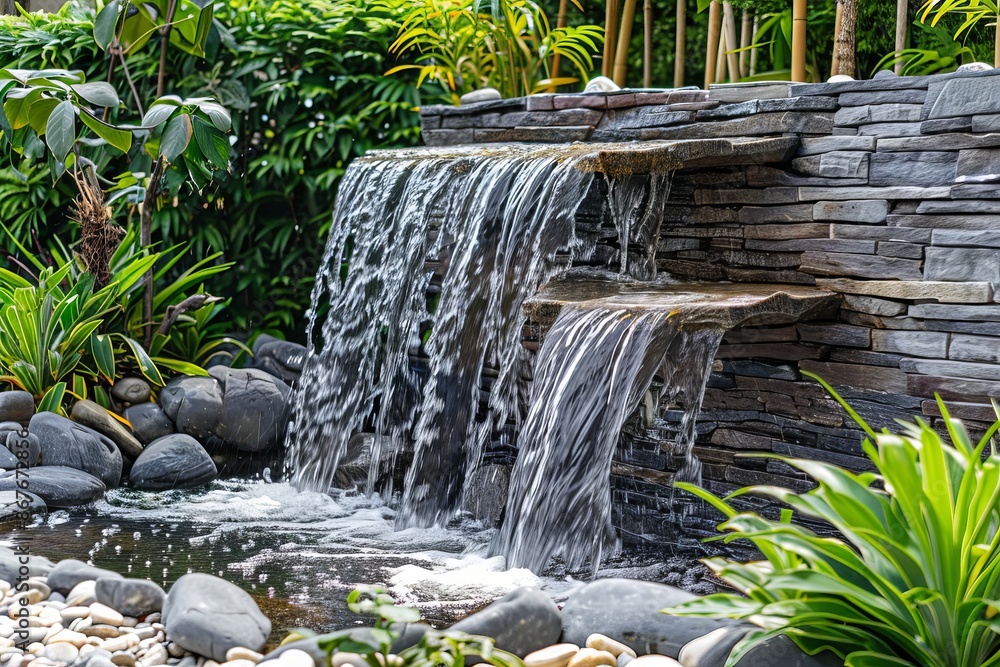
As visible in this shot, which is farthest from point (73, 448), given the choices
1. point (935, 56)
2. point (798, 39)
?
point (935, 56)

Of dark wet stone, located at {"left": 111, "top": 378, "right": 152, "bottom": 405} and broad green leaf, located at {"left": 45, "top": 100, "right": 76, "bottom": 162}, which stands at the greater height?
broad green leaf, located at {"left": 45, "top": 100, "right": 76, "bottom": 162}

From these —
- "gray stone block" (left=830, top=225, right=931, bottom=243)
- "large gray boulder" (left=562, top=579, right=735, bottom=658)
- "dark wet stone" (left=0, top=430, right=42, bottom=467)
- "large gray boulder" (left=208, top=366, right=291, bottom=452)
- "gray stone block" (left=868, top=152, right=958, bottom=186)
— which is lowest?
"large gray boulder" (left=562, top=579, right=735, bottom=658)

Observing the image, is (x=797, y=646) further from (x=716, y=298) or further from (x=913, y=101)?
(x=913, y=101)

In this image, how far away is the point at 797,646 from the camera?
2.12m

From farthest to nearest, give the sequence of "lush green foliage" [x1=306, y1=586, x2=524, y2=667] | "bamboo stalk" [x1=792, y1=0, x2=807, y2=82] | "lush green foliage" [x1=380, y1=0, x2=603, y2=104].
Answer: "lush green foliage" [x1=380, y1=0, x2=603, y2=104]
"bamboo stalk" [x1=792, y1=0, x2=807, y2=82]
"lush green foliage" [x1=306, y1=586, x2=524, y2=667]

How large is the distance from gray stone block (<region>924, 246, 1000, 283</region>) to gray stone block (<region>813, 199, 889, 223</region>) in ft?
0.71

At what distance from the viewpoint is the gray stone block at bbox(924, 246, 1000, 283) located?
306 cm

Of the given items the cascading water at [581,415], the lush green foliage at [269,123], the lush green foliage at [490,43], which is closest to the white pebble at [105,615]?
the cascading water at [581,415]

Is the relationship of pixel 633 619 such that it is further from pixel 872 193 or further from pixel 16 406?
pixel 16 406

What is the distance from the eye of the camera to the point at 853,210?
3.37m

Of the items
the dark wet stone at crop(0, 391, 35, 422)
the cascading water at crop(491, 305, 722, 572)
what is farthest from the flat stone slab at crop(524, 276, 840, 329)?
the dark wet stone at crop(0, 391, 35, 422)

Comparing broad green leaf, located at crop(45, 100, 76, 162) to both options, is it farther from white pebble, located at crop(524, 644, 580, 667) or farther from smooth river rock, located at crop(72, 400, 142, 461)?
white pebble, located at crop(524, 644, 580, 667)

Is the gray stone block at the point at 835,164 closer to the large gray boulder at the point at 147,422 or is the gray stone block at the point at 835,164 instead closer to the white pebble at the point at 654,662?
the white pebble at the point at 654,662

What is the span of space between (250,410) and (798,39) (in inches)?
126
